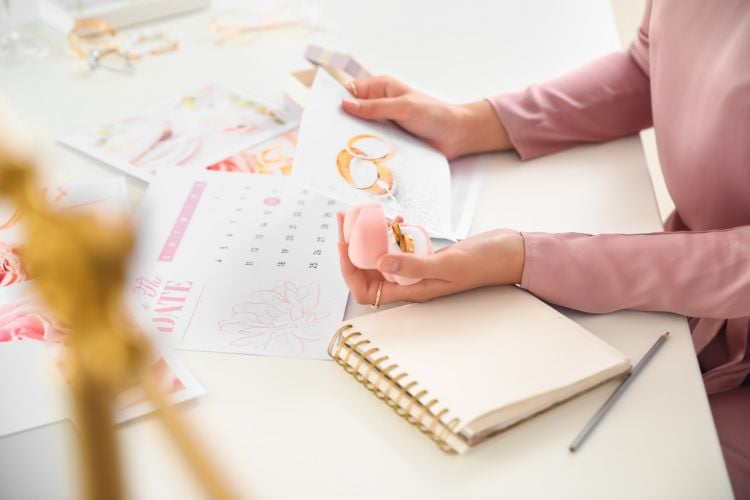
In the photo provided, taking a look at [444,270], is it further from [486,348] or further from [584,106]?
[584,106]

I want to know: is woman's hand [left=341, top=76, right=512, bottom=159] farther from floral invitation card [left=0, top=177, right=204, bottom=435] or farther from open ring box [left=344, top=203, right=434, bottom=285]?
floral invitation card [left=0, top=177, right=204, bottom=435]

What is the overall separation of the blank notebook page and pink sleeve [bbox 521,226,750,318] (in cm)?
3

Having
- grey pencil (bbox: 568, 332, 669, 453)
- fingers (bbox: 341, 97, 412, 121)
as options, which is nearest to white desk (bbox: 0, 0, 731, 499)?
grey pencil (bbox: 568, 332, 669, 453)

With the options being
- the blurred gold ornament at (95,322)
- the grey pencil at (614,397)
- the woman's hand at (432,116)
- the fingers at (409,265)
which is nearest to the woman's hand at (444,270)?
the fingers at (409,265)

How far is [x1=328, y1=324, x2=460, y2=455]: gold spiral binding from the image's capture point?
582 millimetres

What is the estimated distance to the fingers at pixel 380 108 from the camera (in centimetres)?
89

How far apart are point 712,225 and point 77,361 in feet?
2.60

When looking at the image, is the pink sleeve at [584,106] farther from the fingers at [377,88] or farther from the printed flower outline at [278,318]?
the printed flower outline at [278,318]

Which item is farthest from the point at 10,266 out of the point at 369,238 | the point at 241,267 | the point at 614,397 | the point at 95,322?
the point at 95,322

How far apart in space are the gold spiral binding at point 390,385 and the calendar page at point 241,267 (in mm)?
27

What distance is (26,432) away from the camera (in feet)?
1.96

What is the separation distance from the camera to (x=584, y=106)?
3.15 ft

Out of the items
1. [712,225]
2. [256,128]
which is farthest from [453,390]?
[256,128]

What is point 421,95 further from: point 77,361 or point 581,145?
point 77,361
